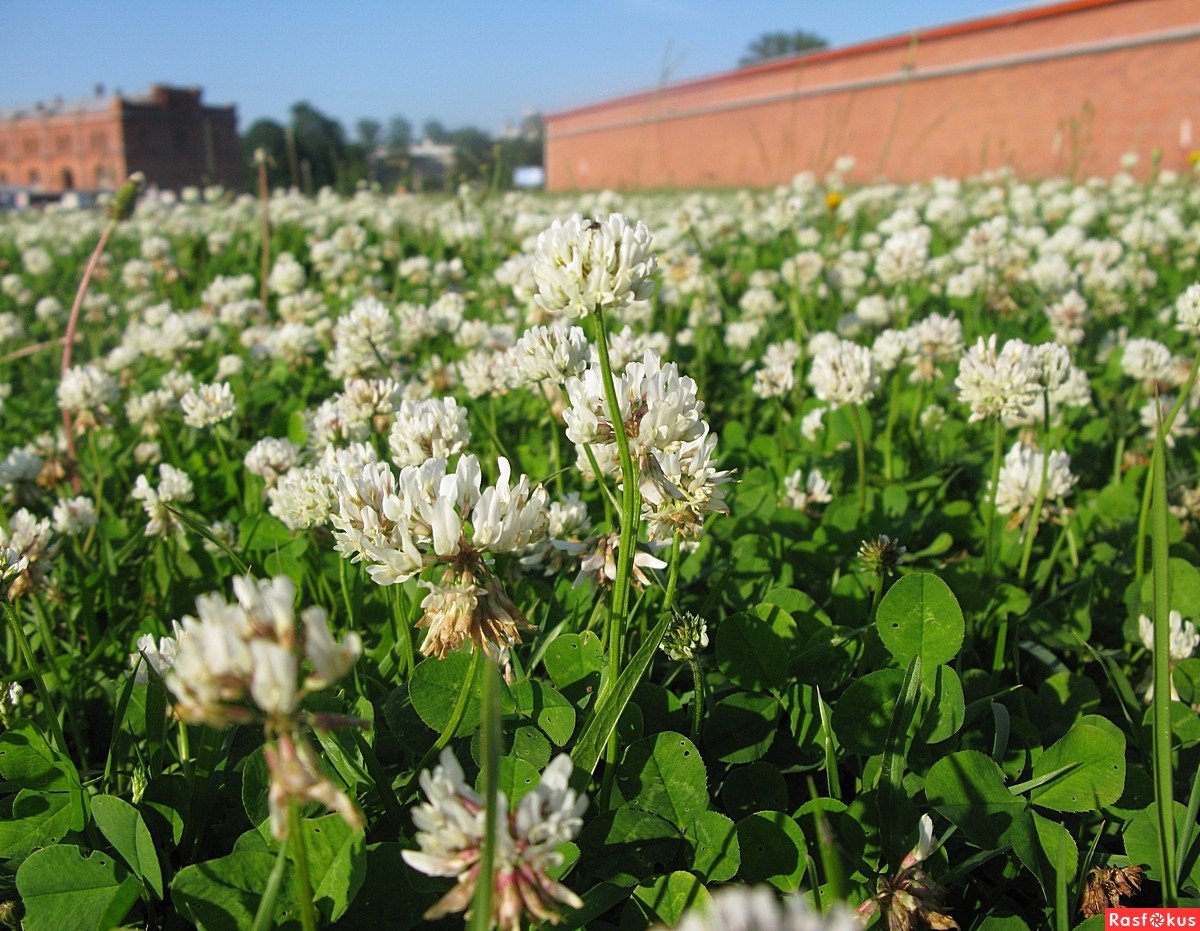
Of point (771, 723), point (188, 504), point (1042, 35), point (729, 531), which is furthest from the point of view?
point (1042, 35)

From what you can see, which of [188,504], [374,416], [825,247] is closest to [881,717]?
[374,416]

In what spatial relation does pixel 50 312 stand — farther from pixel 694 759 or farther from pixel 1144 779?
pixel 1144 779

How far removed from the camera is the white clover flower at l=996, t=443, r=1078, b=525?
1479 millimetres

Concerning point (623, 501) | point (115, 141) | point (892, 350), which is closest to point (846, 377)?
point (892, 350)

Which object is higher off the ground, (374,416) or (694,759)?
(374,416)

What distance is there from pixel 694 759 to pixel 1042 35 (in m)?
20.8

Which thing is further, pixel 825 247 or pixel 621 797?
pixel 825 247

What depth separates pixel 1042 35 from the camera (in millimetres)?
17984

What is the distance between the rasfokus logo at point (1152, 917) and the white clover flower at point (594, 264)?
2.20 ft

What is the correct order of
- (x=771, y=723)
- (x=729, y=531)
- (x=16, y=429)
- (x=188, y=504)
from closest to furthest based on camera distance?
(x=771, y=723) < (x=729, y=531) < (x=188, y=504) < (x=16, y=429)

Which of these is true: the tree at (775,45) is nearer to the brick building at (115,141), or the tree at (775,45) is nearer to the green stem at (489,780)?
the brick building at (115,141)

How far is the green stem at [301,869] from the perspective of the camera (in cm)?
58

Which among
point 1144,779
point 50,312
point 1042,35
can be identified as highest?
point 1042,35

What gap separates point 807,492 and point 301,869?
4.01 feet
